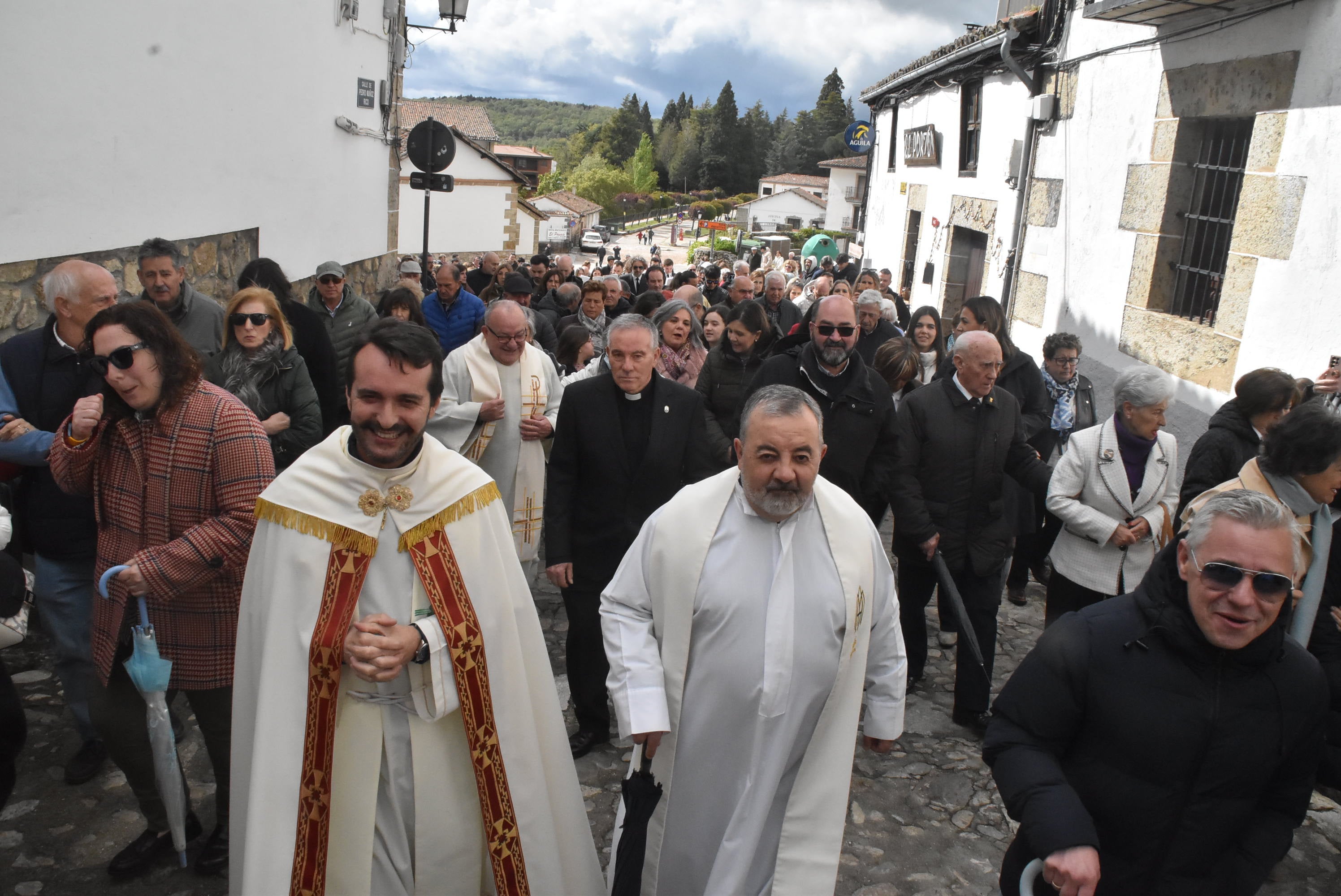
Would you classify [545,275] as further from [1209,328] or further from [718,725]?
[718,725]

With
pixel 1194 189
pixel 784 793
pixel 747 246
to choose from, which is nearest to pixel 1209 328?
pixel 1194 189

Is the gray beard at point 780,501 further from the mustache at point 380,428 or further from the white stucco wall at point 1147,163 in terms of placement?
the white stucco wall at point 1147,163

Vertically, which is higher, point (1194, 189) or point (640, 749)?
point (1194, 189)

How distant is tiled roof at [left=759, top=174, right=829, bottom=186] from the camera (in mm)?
94938

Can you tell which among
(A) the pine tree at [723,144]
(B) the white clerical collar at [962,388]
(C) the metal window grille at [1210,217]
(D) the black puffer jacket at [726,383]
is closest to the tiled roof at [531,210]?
(C) the metal window grille at [1210,217]

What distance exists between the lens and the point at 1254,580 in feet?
7.02

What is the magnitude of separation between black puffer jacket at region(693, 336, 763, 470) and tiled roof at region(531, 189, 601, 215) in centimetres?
7881

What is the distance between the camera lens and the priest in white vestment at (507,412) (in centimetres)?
505

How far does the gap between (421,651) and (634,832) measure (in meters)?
0.74

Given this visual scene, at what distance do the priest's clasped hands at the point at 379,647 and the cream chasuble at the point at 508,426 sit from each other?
2518 mm

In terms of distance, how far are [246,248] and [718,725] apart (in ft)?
23.4

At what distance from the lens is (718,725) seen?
2.76m

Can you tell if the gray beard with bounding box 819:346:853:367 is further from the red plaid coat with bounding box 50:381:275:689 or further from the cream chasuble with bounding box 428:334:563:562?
the red plaid coat with bounding box 50:381:275:689

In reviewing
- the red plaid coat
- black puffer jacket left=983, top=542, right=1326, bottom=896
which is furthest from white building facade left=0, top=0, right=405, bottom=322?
black puffer jacket left=983, top=542, right=1326, bottom=896
